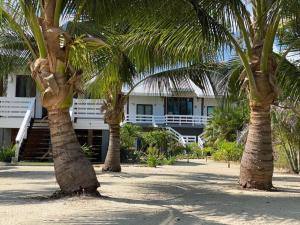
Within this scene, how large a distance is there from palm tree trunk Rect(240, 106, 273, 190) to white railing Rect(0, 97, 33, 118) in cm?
1693

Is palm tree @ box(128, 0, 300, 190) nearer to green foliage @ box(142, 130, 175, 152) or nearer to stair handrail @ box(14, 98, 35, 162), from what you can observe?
stair handrail @ box(14, 98, 35, 162)

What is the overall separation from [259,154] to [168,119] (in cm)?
3015

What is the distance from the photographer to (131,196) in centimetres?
1052

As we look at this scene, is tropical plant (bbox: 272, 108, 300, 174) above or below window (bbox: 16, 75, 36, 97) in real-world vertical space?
below

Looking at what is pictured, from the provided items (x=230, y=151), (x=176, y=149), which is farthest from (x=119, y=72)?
(x=176, y=149)

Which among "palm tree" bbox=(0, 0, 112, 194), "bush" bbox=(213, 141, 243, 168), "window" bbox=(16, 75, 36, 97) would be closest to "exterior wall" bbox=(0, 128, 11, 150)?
"window" bbox=(16, 75, 36, 97)

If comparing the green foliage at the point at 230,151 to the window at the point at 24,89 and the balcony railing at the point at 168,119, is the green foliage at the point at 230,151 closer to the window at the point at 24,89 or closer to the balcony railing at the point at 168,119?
the window at the point at 24,89

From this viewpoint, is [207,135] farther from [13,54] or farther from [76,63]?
[76,63]

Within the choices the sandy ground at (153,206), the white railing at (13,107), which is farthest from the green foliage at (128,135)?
the sandy ground at (153,206)

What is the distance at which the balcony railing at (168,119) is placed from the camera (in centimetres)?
4134

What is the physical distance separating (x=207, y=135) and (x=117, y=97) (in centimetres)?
1951

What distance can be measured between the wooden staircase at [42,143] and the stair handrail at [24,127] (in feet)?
1.55

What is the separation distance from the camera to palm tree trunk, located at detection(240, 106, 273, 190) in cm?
1195

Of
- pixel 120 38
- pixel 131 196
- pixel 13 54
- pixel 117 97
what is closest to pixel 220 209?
pixel 131 196
